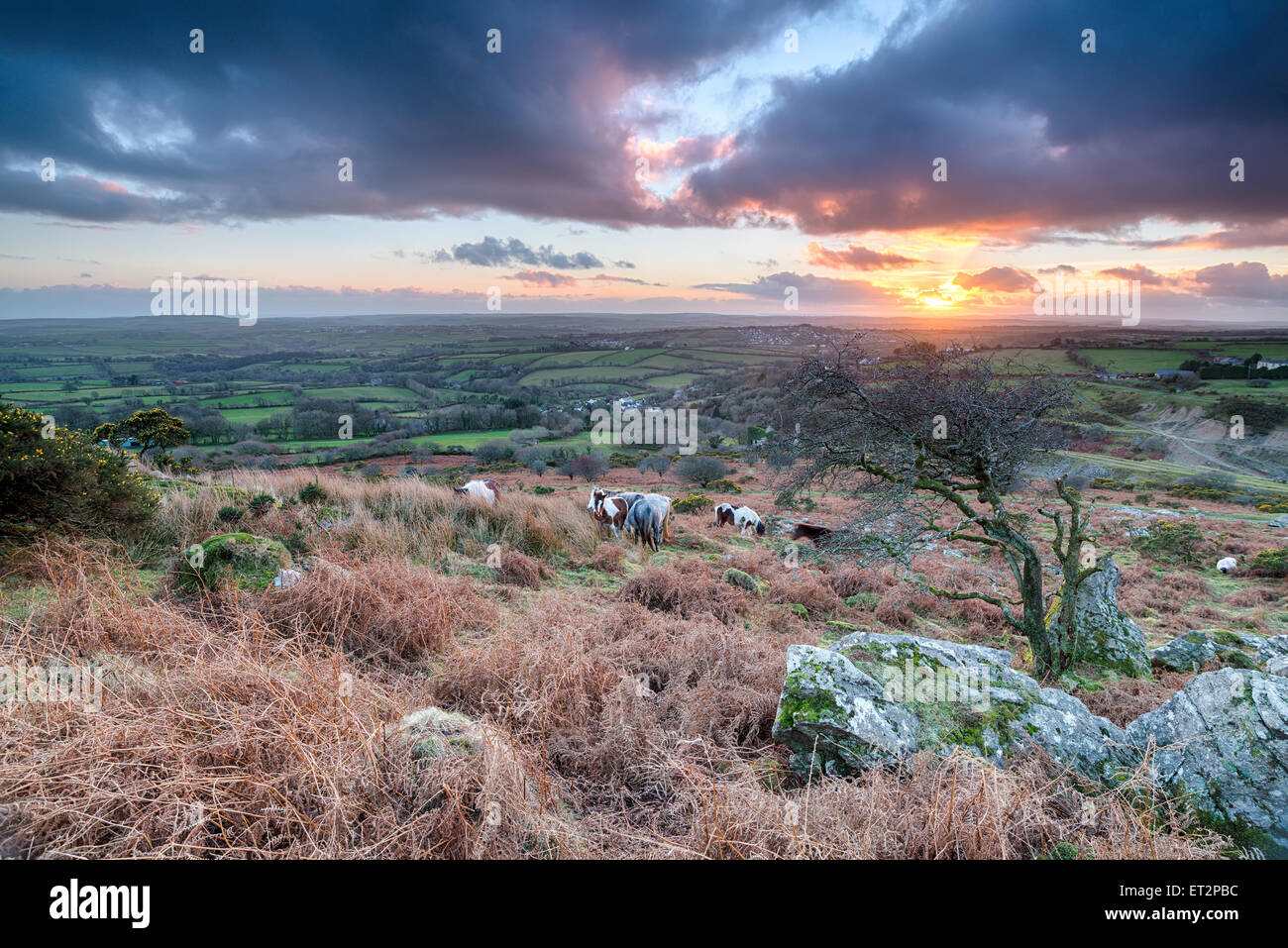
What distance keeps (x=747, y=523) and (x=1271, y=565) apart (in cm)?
1382

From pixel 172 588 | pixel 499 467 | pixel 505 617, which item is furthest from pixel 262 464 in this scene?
pixel 505 617

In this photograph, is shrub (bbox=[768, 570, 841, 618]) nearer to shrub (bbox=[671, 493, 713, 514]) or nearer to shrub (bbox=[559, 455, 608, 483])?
shrub (bbox=[671, 493, 713, 514])

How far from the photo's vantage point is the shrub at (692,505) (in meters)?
21.8

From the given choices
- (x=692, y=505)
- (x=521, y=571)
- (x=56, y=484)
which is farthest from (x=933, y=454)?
(x=692, y=505)

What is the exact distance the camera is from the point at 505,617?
19.9 ft

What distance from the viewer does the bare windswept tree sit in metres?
6.29

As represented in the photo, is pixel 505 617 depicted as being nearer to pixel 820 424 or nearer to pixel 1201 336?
pixel 820 424

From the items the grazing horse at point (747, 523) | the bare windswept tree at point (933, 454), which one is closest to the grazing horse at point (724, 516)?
the grazing horse at point (747, 523)

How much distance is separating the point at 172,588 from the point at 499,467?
3463 cm

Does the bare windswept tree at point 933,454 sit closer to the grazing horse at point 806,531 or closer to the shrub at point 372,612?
the shrub at point 372,612

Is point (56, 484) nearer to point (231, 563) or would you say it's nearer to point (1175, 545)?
point (231, 563)

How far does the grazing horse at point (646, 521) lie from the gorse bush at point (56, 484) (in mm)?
8342

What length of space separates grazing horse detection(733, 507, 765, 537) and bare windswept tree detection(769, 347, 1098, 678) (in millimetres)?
9467

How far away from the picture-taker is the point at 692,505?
22.1 metres
